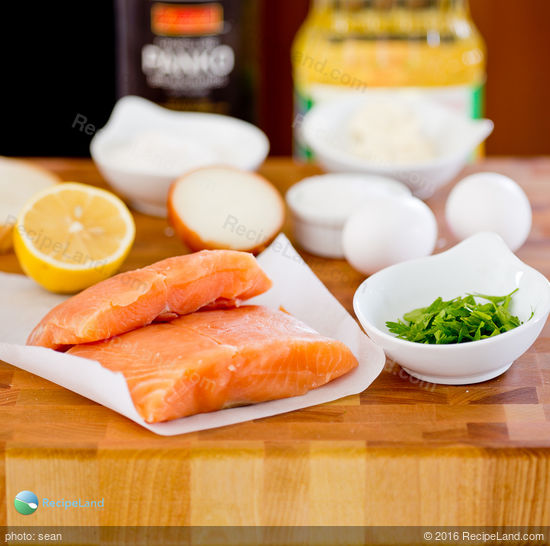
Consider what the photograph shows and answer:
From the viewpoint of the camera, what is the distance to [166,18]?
2490 mm

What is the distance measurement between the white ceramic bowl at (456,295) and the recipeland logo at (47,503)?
0.43 metres

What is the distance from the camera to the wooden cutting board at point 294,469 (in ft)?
3.86

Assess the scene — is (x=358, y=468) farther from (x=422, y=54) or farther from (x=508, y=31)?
(x=508, y=31)

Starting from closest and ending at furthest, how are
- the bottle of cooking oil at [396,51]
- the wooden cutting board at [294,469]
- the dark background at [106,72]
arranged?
the wooden cutting board at [294,469] < the dark background at [106,72] < the bottle of cooking oil at [396,51]

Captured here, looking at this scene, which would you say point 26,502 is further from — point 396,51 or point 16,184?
point 396,51

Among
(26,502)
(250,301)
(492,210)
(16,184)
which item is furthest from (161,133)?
(26,502)

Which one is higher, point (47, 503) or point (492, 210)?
point (492, 210)

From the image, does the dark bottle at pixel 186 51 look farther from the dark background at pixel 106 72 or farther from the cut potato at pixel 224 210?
the cut potato at pixel 224 210

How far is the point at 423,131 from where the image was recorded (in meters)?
2.11

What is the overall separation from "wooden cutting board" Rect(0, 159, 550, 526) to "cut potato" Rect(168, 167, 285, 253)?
508 mm

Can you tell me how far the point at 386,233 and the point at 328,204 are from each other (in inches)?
8.1

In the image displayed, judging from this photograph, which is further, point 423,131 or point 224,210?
point 423,131

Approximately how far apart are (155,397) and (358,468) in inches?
10.7

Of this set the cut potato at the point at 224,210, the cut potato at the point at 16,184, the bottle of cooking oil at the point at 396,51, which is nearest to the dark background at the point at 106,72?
the bottle of cooking oil at the point at 396,51
